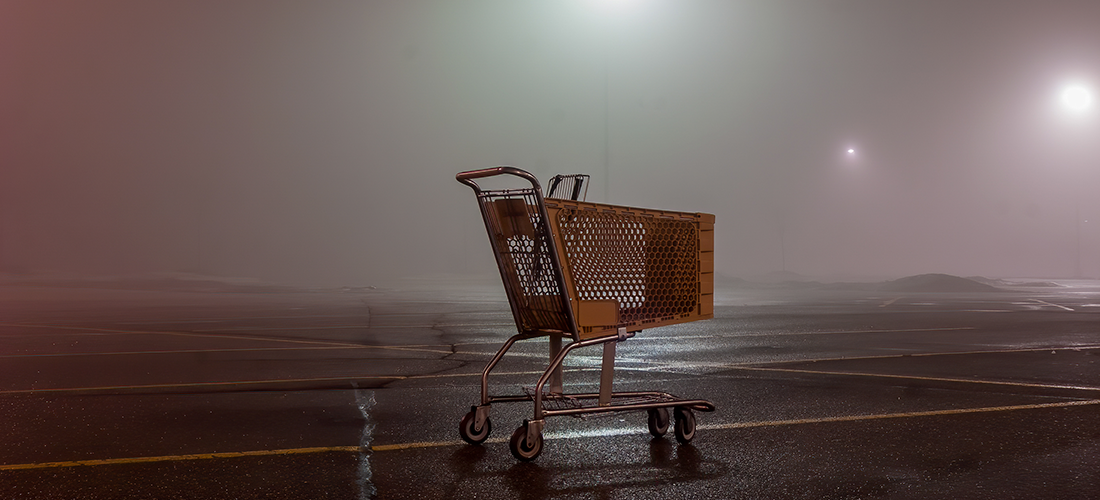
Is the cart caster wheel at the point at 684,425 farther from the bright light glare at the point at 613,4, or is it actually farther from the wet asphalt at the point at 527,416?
the bright light glare at the point at 613,4

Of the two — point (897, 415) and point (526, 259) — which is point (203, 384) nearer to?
point (526, 259)

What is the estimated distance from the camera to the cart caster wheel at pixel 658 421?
3922mm

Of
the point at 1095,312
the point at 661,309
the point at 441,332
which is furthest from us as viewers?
the point at 1095,312

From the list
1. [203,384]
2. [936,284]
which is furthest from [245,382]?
[936,284]

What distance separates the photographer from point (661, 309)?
3.96 metres

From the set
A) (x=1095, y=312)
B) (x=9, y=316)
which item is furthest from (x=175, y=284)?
(x=1095, y=312)

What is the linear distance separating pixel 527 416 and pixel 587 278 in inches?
51.4

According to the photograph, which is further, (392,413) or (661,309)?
(392,413)

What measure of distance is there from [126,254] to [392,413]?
30220 mm

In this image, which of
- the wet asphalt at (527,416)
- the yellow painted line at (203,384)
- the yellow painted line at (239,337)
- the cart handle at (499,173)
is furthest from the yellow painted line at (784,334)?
the cart handle at (499,173)

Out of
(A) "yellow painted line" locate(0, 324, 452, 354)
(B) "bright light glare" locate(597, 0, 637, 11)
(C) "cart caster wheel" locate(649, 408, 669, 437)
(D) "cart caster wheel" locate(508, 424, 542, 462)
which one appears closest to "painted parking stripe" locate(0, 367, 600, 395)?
(A) "yellow painted line" locate(0, 324, 452, 354)

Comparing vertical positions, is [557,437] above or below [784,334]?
above

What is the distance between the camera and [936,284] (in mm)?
32750

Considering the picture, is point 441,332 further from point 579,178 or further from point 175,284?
point 175,284
